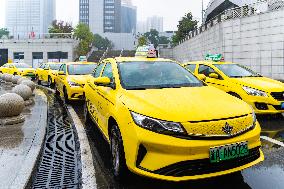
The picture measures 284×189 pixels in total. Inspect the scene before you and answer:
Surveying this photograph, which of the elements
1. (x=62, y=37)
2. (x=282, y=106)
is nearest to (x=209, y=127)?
(x=282, y=106)

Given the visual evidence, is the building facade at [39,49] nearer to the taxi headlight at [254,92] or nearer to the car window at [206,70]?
the car window at [206,70]

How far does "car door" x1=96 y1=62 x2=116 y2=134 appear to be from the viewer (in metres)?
4.95

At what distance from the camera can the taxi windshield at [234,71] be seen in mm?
9359

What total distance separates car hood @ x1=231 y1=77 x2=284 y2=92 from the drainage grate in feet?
14.4

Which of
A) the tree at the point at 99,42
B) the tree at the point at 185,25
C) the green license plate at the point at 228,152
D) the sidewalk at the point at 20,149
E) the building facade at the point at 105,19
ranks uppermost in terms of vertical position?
the building facade at the point at 105,19

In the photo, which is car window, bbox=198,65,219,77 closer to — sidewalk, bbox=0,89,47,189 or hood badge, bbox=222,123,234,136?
sidewalk, bbox=0,89,47,189

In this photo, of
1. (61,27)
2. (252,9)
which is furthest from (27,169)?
(61,27)

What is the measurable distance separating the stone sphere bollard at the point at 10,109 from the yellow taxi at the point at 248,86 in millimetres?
4128

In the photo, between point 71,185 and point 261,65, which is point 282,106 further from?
point 261,65

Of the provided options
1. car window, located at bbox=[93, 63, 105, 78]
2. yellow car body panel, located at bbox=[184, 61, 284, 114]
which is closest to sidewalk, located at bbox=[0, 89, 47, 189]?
car window, located at bbox=[93, 63, 105, 78]

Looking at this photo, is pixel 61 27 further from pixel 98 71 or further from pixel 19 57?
pixel 98 71

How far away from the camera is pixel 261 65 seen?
827 inches

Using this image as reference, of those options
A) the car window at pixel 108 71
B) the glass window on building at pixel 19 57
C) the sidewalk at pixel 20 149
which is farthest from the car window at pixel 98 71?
the glass window on building at pixel 19 57

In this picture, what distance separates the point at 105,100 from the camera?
5.27 meters
